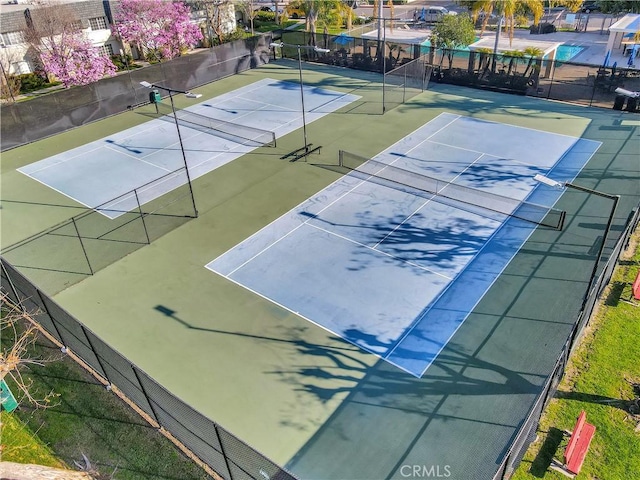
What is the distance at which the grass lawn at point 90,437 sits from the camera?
11.4 meters

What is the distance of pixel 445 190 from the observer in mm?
20953

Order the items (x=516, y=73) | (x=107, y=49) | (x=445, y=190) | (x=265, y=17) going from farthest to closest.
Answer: (x=265, y=17) < (x=107, y=49) < (x=516, y=73) < (x=445, y=190)

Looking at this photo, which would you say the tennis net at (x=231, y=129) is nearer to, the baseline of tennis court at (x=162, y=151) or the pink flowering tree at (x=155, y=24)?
the baseline of tennis court at (x=162, y=151)

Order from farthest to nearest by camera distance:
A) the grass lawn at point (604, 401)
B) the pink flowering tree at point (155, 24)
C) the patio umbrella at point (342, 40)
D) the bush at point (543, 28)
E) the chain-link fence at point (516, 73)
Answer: the bush at point (543, 28) < the pink flowering tree at point (155, 24) < the patio umbrella at point (342, 40) < the chain-link fence at point (516, 73) < the grass lawn at point (604, 401)

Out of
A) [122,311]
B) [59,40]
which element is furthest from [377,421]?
[59,40]

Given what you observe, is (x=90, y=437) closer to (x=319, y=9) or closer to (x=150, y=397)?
(x=150, y=397)

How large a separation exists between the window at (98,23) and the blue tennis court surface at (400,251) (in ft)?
93.5

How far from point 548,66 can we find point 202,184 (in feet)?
73.2

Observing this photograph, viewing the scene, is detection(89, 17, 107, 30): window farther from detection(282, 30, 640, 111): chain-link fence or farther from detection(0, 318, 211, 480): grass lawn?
detection(0, 318, 211, 480): grass lawn

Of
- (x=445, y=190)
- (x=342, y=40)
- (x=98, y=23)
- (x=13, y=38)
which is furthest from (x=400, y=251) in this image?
(x=98, y=23)

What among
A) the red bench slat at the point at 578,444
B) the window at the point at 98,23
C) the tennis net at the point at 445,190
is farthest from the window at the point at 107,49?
the red bench slat at the point at 578,444

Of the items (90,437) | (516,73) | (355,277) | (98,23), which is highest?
(98,23)

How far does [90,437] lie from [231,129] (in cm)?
1912

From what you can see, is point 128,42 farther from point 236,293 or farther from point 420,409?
point 420,409
